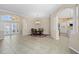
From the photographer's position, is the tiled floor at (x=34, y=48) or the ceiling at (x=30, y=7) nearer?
the tiled floor at (x=34, y=48)

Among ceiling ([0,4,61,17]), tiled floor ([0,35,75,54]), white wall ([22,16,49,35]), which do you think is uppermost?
ceiling ([0,4,61,17])

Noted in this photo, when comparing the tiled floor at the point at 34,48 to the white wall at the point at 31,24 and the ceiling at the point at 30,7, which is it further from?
the white wall at the point at 31,24

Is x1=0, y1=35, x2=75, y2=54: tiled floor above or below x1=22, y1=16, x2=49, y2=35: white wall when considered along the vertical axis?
below

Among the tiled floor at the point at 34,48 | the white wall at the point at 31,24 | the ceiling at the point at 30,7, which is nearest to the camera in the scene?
the tiled floor at the point at 34,48

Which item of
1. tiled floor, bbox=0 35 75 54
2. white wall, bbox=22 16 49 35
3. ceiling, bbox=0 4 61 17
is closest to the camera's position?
tiled floor, bbox=0 35 75 54

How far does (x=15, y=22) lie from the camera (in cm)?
1596

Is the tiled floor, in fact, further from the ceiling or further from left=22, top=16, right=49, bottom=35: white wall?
left=22, top=16, right=49, bottom=35: white wall

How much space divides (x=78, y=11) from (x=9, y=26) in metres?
11.3

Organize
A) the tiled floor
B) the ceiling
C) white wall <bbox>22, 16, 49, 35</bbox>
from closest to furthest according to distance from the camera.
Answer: the tiled floor < the ceiling < white wall <bbox>22, 16, 49, 35</bbox>

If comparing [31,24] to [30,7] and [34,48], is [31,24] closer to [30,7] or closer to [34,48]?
[30,7]

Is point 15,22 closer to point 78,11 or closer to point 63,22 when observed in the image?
point 63,22

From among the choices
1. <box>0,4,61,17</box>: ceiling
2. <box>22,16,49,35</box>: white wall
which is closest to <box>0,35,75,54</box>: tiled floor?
<box>0,4,61,17</box>: ceiling

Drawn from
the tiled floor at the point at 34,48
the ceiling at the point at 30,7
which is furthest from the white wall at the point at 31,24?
the tiled floor at the point at 34,48
